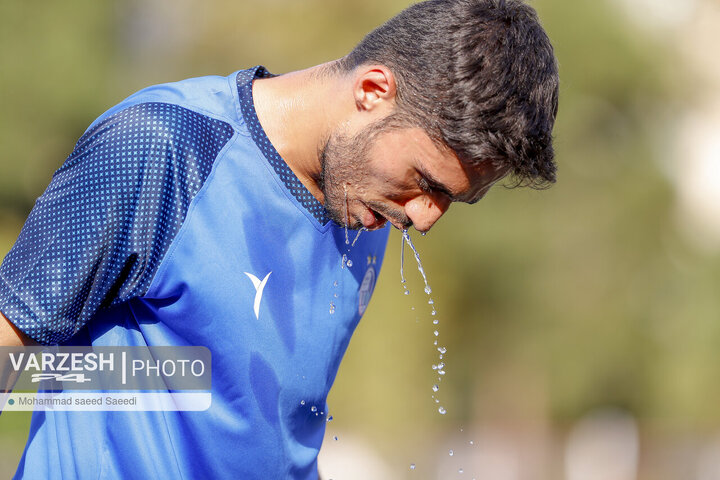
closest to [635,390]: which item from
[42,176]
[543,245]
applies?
[543,245]

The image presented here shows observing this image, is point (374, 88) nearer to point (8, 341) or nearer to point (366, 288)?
point (366, 288)

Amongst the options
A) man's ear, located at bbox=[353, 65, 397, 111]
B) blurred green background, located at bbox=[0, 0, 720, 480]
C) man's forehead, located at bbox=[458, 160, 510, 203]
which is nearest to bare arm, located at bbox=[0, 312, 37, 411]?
man's ear, located at bbox=[353, 65, 397, 111]

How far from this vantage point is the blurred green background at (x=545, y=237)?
10.5m

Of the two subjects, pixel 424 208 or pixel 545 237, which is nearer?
pixel 424 208

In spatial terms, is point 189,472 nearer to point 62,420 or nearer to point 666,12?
point 62,420

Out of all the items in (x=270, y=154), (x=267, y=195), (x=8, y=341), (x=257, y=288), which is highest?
(x=270, y=154)

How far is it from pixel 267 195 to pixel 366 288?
69 centimetres

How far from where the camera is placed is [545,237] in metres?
11.8

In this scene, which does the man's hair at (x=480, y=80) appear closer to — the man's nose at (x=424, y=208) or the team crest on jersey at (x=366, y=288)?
the man's nose at (x=424, y=208)


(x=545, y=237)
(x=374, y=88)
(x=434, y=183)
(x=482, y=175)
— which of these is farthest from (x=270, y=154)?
(x=545, y=237)

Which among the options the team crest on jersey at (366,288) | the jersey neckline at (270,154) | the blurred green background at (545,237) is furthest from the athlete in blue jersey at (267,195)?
the blurred green background at (545,237)

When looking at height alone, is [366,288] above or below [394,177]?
below

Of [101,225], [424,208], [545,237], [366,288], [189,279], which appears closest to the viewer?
[101,225]

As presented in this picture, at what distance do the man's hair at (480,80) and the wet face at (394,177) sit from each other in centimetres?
5
